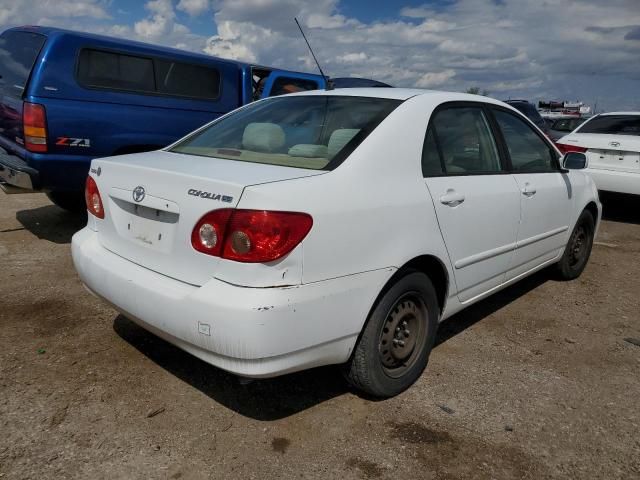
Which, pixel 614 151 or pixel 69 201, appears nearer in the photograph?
pixel 69 201

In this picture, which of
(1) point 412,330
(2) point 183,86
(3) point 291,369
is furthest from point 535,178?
(2) point 183,86

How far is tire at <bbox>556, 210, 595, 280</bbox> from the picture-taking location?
15.6ft

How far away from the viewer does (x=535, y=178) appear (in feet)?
12.6

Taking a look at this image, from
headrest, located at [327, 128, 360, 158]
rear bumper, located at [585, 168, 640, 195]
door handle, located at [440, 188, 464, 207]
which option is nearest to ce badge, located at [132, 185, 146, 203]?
headrest, located at [327, 128, 360, 158]

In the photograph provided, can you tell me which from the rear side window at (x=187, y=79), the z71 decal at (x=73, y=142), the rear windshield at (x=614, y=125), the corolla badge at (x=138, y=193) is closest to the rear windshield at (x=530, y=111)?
the rear windshield at (x=614, y=125)

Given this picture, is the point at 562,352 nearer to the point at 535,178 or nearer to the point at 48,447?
the point at 535,178

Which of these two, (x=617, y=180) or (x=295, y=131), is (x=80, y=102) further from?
(x=617, y=180)

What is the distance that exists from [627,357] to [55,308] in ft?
12.4

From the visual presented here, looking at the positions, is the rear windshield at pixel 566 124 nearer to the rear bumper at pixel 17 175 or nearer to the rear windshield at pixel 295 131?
the rear windshield at pixel 295 131

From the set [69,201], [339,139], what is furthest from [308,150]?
[69,201]

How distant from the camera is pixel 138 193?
2.51 m

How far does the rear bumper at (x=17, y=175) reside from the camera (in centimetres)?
482

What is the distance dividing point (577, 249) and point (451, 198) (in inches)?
105

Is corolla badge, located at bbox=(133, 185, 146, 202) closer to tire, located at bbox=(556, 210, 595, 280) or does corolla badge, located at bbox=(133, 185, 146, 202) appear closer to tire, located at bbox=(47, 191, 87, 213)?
tire, located at bbox=(556, 210, 595, 280)
